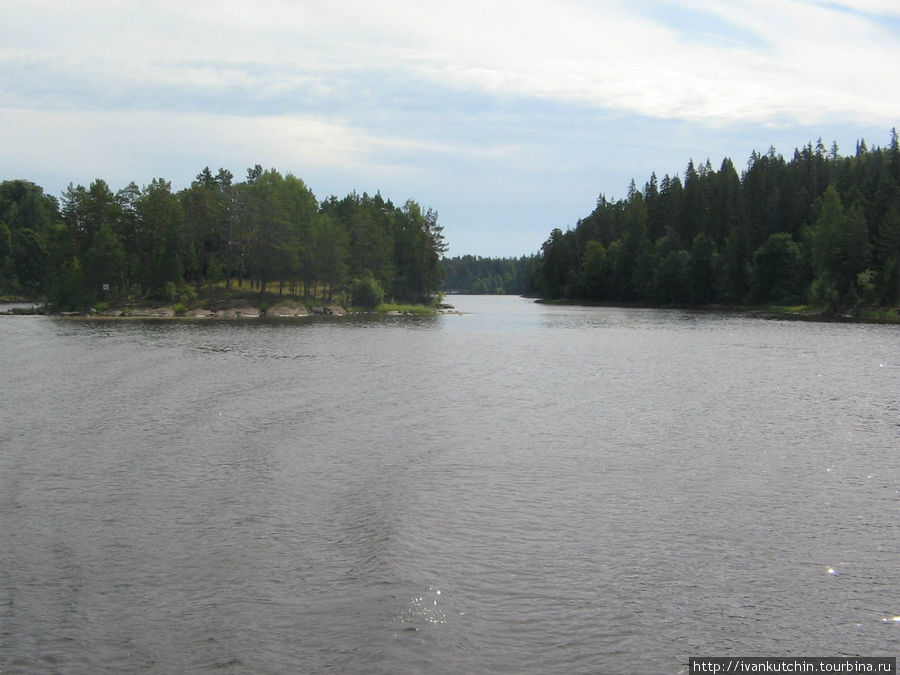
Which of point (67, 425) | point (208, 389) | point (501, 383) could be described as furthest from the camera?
point (501, 383)

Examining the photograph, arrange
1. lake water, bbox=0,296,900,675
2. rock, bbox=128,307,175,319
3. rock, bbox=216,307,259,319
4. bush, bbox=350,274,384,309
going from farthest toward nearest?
bush, bbox=350,274,384,309, rock, bbox=216,307,259,319, rock, bbox=128,307,175,319, lake water, bbox=0,296,900,675

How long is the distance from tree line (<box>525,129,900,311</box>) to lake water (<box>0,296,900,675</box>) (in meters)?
90.4

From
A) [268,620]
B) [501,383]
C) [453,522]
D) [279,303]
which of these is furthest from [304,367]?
[279,303]

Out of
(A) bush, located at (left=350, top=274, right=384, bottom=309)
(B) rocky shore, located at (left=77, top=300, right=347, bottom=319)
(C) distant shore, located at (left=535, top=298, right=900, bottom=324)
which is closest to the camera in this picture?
(C) distant shore, located at (left=535, top=298, right=900, bottom=324)

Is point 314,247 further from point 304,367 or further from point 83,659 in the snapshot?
point 83,659

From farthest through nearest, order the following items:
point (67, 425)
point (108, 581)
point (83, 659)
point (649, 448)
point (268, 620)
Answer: point (67, 425)
point (649, 448)
point (108, 581)
point (268, 620)
point (83, 659)

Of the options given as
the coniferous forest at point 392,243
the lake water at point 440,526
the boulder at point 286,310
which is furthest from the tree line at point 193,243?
the lake water at point 440,526

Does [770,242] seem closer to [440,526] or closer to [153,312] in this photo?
[153,312]

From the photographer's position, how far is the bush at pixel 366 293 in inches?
5482

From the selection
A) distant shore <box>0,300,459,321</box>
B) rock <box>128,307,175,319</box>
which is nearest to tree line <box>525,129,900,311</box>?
distant shore <box>0,300,459,321</box>

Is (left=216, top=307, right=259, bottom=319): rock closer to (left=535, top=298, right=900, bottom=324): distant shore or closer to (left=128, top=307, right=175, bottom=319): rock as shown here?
(left=128, top=307, right=175, bottom=319): rock

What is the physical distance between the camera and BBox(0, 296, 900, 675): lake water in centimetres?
1234

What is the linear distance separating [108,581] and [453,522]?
25.3ft

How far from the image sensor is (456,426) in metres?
30.3
